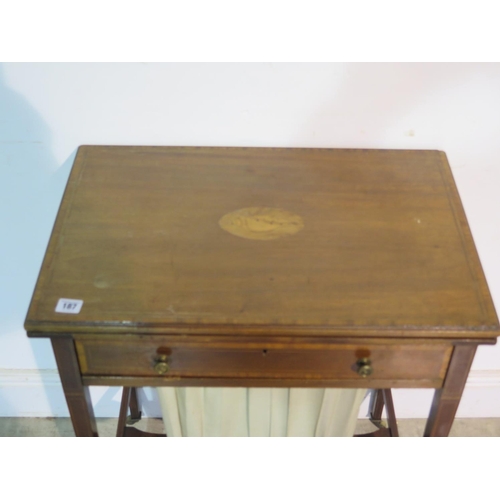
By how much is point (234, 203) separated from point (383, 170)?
38 cm

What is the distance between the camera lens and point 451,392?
4.17ft

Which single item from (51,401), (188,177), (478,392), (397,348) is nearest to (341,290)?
(397,348)

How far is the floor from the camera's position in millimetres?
2068

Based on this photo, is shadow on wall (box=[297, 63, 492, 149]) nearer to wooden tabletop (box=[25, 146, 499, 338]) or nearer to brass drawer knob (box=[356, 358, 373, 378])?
wooden tabletop (box=[25, 146, 499, 338])

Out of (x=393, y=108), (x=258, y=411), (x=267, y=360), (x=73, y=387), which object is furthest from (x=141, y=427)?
(x=393, y=108)

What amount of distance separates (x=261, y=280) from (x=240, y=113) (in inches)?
19.5

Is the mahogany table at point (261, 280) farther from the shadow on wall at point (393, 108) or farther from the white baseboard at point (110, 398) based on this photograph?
the white baseboard at point (110, 398)

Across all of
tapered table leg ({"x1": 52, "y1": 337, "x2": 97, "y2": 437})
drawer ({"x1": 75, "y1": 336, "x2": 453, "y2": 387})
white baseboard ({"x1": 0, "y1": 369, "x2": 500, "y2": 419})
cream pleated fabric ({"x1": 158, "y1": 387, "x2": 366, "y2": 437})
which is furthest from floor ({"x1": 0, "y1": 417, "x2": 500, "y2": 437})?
drawer ({"x1": 75, "y1": 336, "x2": 453, "y2": 387})

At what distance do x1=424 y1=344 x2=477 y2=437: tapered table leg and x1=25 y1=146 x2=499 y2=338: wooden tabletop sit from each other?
7cm

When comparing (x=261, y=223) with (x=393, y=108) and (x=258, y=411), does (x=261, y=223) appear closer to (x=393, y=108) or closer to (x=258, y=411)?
(x=393, y=108)

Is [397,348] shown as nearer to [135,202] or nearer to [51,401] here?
[135,202]

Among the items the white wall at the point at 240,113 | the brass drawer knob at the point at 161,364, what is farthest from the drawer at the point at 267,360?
the white wall at the point at 240,113

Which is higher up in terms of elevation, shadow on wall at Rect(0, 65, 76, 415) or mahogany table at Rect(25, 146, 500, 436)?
shadow on wall at Rect(0, 65, 76, 415)
